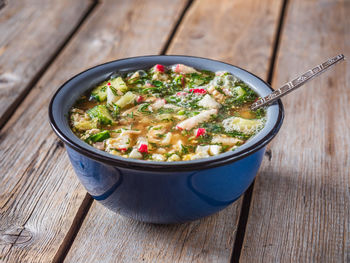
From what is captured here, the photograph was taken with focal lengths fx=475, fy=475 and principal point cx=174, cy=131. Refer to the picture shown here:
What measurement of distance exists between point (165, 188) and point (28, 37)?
2.01 m

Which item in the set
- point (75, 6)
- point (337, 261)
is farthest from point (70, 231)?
point (75, 6)

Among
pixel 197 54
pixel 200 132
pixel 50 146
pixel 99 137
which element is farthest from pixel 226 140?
pixel 197 54

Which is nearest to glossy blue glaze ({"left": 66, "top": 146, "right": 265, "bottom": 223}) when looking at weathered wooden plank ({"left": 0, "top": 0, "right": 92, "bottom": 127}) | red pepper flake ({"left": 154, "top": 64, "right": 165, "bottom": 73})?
red pepper flake ({"left": 154, "top": 64, "right": 165, "bottom": 73})

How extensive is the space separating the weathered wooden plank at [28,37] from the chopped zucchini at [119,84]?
77 cm

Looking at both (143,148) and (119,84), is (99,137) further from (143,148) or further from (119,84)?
(119,84)

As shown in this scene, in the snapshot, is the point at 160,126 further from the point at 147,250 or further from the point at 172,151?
the point at 147,250

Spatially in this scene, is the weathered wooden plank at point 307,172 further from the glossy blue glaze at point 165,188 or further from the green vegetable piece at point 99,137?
the green vegetable piece at point 99,137

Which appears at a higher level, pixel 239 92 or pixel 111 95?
pixel 111 95

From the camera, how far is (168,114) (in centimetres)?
175

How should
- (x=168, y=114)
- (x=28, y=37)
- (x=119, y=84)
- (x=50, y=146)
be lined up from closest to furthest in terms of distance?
(x=168, y=114)
(x=119, y=84)
(x=50, y=146)
(x=28, y=37)

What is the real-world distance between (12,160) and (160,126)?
2.62ft

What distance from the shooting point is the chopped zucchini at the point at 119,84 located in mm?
1856

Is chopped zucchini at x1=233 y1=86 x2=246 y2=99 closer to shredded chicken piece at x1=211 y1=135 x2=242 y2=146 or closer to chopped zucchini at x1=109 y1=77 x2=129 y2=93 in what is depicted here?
shredded chicken piece at x1=211 y1=135 x2=242 y2=146

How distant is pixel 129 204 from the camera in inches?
60.6
